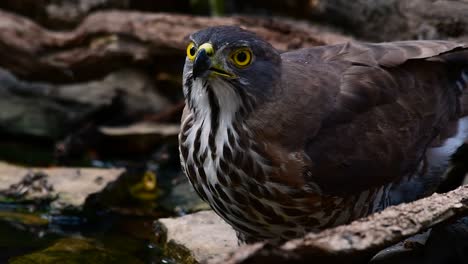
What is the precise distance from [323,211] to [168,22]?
3171mm

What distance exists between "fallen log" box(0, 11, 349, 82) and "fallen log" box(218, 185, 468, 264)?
3290 mm

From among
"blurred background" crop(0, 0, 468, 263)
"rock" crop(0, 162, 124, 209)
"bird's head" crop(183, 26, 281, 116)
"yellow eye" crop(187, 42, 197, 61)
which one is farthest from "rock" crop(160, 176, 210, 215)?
"yellow eye" crop(187, 42, 197, 61)

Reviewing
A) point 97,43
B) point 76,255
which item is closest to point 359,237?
point 76,255

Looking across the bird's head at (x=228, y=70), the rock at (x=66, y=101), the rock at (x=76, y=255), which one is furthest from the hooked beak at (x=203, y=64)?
the rock at (x=66, y=101)

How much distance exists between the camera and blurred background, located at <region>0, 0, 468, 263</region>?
6.12 meters

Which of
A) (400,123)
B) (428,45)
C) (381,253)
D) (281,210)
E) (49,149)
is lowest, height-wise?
(49,149)

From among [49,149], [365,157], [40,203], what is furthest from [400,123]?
[49,149]

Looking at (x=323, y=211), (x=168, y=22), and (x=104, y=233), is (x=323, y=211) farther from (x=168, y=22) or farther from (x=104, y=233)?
(x=168, y=22)

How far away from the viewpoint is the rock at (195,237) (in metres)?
5.37

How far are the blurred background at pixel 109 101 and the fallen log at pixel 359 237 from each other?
61.6 inches

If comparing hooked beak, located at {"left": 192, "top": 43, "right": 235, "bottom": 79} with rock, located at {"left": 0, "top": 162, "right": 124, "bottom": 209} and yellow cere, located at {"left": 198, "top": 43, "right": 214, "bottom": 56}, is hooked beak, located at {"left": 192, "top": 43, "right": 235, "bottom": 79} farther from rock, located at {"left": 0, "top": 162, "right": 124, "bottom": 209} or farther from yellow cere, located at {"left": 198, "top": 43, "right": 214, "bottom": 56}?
rock, located at {"left": 0, "top": 162, "right": 124, "bottom": 209}

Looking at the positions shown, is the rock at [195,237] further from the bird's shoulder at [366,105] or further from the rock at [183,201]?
the bird's shoulder at [366,105]

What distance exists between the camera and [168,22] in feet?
24.2

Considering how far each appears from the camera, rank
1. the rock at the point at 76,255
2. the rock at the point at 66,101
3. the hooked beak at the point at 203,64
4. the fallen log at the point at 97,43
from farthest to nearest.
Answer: the rock at the point at 66,101, the fallen log at the point at 97,43, the rock at the point at 76,255, the hooked beak at the point at 203,64
